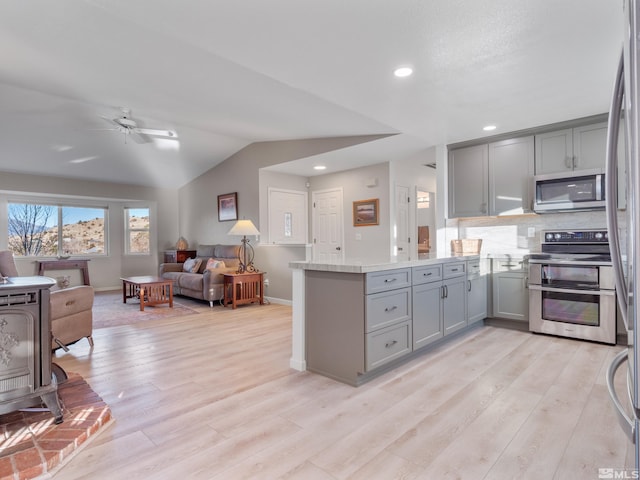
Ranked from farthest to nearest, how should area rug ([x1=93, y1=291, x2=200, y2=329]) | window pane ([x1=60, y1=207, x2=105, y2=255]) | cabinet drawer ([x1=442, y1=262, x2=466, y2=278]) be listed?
window pane ([x1=60, y1=207, x2=105, y2=255]) < area rug ([x1=93, y1=291, x2=200, y2=329]) < cabinet drawer ([x1=442, y1=262, x2=466, y2=278])

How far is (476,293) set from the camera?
4.03 metres

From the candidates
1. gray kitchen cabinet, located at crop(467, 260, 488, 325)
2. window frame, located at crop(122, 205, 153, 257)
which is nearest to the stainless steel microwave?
gray kitchen cabinet, located at crop(467, 260, 488, 325)

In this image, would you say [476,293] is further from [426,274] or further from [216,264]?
[216,264]

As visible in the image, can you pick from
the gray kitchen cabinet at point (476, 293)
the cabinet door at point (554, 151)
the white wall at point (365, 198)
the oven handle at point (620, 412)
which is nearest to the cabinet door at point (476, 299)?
the gray kitchen cabinet at point (476, 293)

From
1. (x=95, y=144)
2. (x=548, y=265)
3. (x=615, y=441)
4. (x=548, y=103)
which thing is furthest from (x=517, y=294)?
(x=95, y=144)

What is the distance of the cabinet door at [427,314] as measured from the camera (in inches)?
118

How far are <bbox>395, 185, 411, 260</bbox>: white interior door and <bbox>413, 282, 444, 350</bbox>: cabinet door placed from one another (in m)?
2.59

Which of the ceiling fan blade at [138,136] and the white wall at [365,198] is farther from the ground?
the ceiling fan blade at [138,136]

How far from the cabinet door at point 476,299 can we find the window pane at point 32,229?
809 cm

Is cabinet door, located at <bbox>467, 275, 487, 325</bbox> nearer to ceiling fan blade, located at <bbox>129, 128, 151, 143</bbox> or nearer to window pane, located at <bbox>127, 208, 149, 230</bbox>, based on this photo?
ceiling fan blade, located at <bbox>129, 128, 151, 143</bbox>

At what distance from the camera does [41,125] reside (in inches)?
201

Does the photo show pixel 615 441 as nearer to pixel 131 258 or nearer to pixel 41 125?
pixel 41 125

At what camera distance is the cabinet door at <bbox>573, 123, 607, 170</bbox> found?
12.0 feet

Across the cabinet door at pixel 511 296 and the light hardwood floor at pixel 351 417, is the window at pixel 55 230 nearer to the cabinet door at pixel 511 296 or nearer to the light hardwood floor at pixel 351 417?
the light hardwood floor at pixel 351 417
